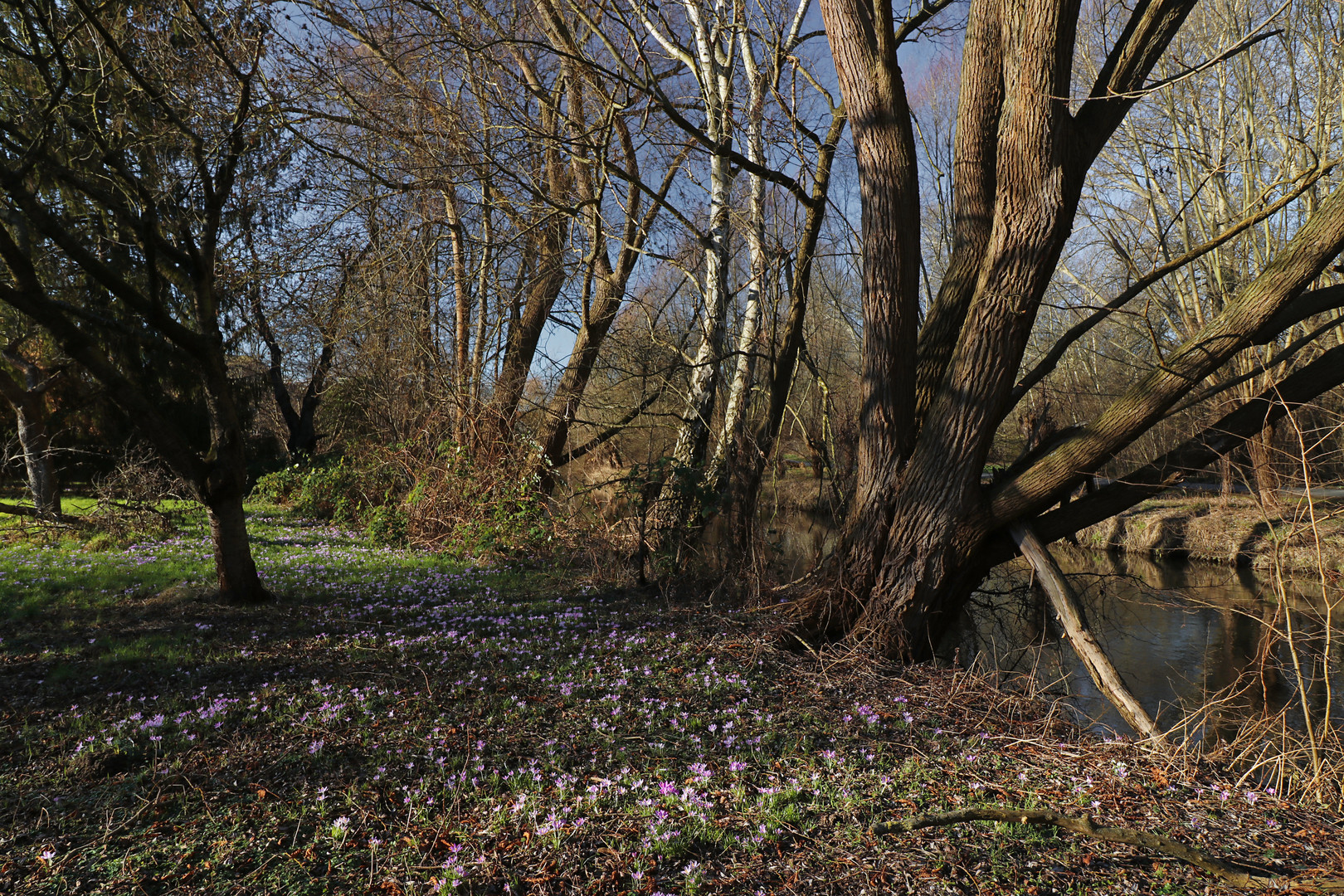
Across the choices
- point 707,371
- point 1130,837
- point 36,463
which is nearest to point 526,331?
point 707,371

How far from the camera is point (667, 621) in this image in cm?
587

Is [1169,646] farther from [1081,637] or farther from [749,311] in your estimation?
[749,311]

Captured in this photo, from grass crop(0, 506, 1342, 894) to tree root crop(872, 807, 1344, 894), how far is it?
59 millimetres

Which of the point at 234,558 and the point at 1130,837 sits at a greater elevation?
the point at 234,558

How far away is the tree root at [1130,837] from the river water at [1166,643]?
50.9 inches

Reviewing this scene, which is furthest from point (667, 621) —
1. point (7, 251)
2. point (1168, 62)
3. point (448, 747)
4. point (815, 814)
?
point (1168, 62)

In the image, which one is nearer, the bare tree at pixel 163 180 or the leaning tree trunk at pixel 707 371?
the bare tree at pixel 163 180

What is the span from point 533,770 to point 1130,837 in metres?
2.29

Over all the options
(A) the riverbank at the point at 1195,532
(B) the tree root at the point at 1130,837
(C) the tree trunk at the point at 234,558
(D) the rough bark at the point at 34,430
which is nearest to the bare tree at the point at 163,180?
(C) the tree trunk at the point at 234,558

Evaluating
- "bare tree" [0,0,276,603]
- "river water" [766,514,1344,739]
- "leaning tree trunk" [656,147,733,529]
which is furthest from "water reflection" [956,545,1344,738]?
"bare tree" [0,0,276,603]

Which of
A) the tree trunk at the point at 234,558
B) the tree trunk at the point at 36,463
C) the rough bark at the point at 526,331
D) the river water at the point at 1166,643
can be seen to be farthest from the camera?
the tree trunk at the point at 36,463

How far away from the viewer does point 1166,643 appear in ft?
28.5

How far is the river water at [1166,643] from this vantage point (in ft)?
19.0

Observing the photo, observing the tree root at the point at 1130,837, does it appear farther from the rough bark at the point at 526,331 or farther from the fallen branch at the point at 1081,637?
the rough bark at the point at 526,331
